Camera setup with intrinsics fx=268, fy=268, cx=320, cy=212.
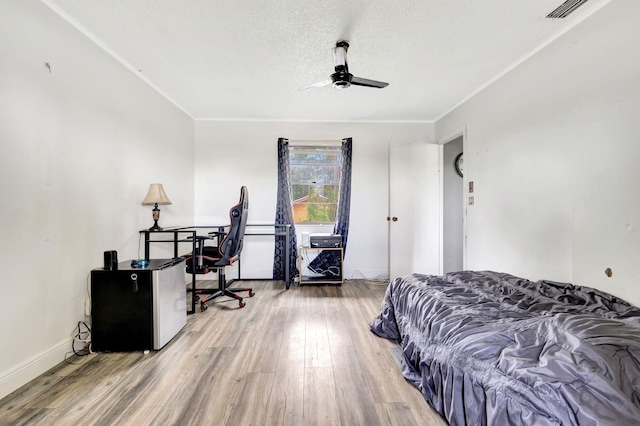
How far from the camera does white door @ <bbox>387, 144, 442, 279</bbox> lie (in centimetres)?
394

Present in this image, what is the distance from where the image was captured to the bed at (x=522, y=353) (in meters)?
0.82

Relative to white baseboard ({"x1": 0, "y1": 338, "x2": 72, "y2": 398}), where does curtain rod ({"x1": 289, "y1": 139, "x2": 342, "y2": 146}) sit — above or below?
above

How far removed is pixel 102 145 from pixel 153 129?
842 millimetres

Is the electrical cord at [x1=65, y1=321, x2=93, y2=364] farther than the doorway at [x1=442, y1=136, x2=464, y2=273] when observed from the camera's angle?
No

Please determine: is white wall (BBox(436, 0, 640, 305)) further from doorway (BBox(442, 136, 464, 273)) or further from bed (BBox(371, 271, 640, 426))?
doorway (BBox(442, 136, 464, 273))

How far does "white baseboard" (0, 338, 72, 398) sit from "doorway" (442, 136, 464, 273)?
442 cm

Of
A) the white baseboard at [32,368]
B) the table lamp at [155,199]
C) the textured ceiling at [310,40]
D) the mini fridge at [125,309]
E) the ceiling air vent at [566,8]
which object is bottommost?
the white baseboard at [32,368]

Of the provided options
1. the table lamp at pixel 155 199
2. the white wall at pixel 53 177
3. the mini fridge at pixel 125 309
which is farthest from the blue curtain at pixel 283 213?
the mini fridge at pixel 125 309

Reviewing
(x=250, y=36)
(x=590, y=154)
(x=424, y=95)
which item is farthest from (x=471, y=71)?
(x=250, y=36)

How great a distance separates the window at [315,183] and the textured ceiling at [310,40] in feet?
3.49

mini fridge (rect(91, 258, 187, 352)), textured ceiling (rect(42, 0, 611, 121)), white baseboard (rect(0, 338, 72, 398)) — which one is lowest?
white baseboard (rect(0, 338, 72, 398))

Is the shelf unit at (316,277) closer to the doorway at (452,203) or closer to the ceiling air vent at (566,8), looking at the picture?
the doorway at (452,203)

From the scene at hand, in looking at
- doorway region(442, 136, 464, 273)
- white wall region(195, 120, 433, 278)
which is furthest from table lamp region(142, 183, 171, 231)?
doorway region(442, 136, 464, 273)

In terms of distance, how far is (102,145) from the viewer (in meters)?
2.23
